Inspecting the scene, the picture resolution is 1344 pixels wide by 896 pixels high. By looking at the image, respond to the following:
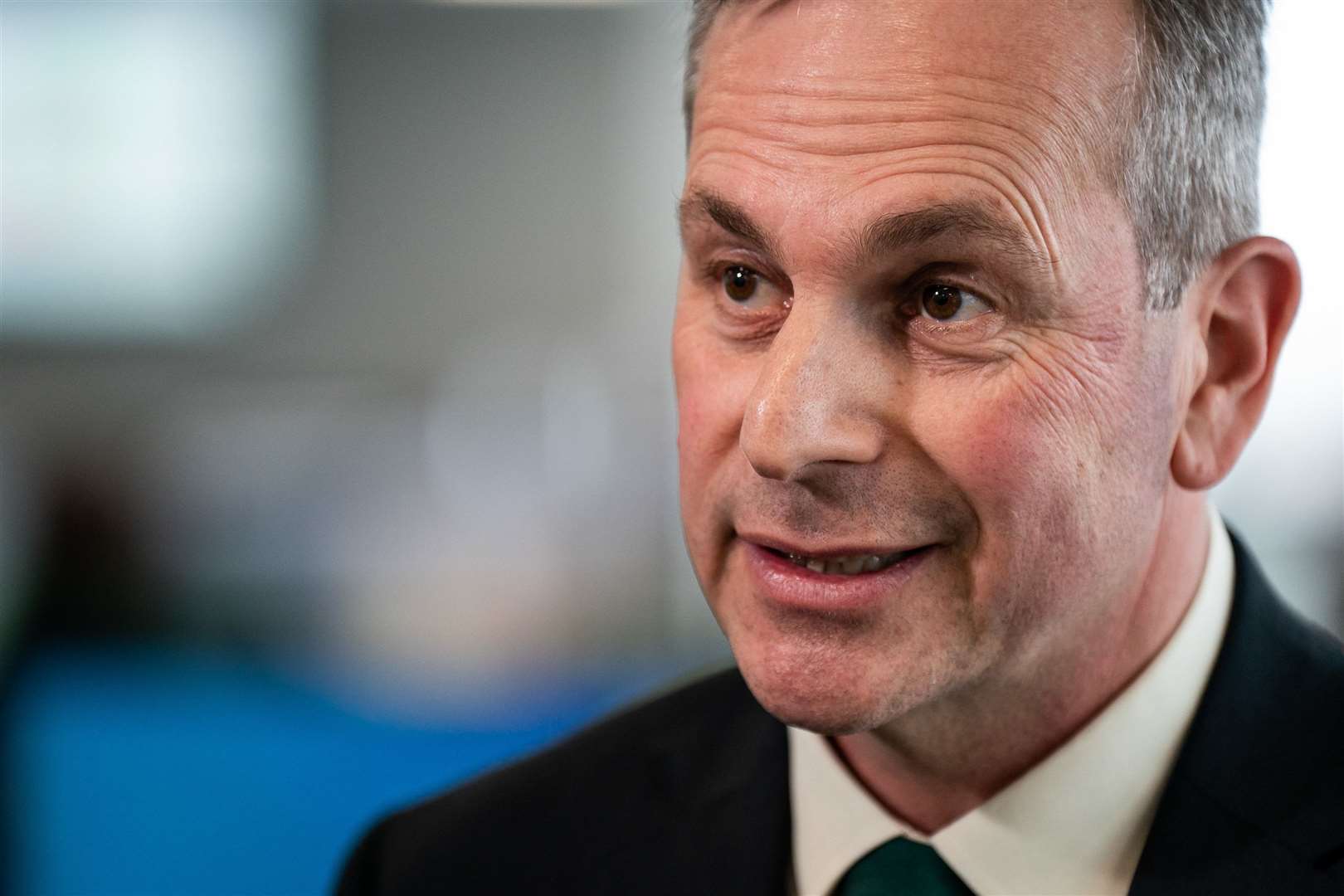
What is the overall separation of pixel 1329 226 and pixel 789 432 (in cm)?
327

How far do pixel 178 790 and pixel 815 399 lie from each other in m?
2.60

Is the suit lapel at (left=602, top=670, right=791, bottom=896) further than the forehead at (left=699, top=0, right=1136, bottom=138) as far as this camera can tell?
Yes

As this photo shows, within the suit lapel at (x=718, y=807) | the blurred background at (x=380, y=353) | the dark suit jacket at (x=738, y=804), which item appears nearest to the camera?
the dark suit jacket at (x=738, y=804)

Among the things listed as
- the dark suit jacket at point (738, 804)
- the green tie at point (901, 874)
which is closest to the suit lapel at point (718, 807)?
the dark suit jacket at point (738, 804)

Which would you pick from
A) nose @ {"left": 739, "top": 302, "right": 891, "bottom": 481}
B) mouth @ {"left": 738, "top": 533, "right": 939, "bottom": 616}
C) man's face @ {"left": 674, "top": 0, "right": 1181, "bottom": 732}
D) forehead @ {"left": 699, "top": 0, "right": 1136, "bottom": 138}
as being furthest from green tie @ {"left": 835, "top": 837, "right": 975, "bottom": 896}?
forehead @ {"left": 699, "top": 0, "right": 1136, "bottom": 138}

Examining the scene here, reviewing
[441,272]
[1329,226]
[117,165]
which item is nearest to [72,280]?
[117,165]

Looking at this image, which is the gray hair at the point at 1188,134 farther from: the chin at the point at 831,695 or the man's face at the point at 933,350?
the chin at the point at 831,695

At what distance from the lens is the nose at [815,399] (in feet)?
4.22

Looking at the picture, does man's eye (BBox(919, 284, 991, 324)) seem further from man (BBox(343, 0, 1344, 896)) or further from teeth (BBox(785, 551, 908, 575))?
teeth (BBox(785, 551, 908, 575))

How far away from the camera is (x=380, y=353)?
584 cm

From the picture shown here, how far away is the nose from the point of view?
129cm

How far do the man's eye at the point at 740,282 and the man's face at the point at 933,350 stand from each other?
55 millimetres

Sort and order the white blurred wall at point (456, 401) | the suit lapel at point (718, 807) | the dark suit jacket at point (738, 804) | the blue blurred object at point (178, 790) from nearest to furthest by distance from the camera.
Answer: the dark suit jacket at point (738, 804)
the suit lapel at point (718, 807)
the blue blurred object at point (178, 790)
the white blurred wall at point (456, 401)

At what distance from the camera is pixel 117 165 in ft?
18.8
